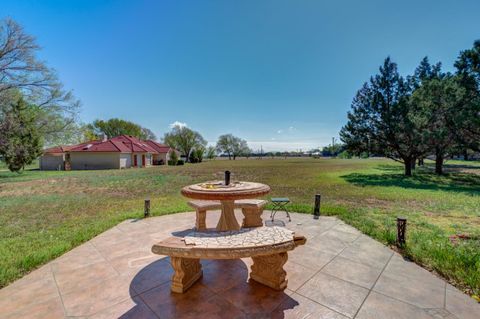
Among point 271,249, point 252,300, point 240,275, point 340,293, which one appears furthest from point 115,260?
point 340,293

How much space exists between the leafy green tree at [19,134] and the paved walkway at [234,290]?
1700 centimetres

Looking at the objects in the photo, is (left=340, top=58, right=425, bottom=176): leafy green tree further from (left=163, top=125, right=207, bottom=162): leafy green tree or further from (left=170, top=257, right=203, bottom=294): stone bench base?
(left=163, top=125, right=207, bottom=162): leafy green tree

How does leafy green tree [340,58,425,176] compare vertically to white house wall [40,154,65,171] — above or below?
above

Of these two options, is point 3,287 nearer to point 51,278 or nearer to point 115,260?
point 51,278

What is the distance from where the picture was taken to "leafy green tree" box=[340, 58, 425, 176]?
16281mm

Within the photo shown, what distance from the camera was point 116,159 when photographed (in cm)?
2623

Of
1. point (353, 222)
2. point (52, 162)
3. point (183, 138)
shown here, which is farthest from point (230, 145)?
point (353, 222)

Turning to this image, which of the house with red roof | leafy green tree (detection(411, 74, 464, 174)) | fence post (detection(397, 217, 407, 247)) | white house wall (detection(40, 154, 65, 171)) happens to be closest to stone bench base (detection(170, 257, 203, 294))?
fence post (detection(397, 217, 407, 247))

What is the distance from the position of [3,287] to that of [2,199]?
9.28 m

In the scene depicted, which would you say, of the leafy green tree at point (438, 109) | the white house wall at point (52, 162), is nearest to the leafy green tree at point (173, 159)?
the white house wall at point (52, 162)

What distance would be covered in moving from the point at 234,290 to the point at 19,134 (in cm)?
2145

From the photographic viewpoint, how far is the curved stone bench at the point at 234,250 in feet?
7.30

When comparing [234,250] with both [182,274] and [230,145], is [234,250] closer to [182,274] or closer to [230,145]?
[182,274]

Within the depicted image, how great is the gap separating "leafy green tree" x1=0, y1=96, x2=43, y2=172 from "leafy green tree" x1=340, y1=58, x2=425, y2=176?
25.9 m
